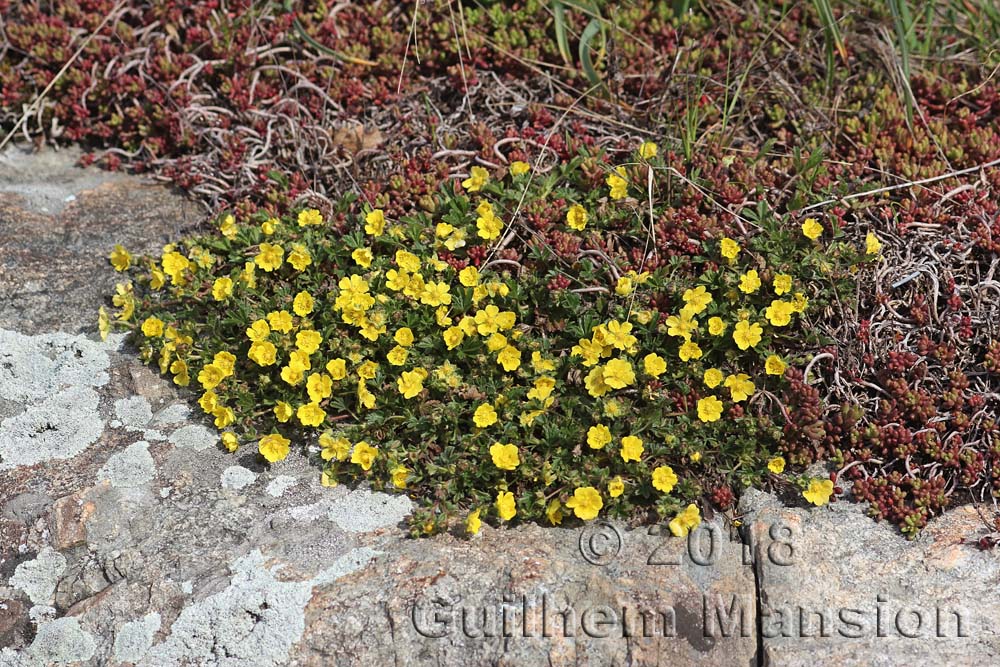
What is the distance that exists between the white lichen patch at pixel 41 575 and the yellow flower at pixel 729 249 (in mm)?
3121

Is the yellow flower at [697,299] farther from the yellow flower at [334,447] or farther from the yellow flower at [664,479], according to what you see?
the yellow flower at [334,447]

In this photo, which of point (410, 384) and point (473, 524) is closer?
point (473, 524)

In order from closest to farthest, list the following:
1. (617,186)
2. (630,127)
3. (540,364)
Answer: (540,364) → (617,186) → (630,127)

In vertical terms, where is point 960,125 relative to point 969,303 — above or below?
above

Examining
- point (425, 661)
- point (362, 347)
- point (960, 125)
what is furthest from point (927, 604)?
point (960, 125)

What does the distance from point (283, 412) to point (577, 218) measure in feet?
5.60

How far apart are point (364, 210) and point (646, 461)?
1940 millimetres

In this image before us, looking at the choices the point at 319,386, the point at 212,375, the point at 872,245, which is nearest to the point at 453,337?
the point at 319,386

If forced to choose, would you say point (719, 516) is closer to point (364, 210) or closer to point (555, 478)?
point (555, 478)

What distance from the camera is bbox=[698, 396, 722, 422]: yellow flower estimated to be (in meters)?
3.72

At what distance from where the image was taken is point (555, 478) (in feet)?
11.6

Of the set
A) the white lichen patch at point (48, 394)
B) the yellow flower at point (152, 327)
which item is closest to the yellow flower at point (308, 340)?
the yellow flower at point (152, 327)

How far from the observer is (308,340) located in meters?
3.96

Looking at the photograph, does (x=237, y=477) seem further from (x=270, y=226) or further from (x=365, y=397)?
(x=270, y=226)
